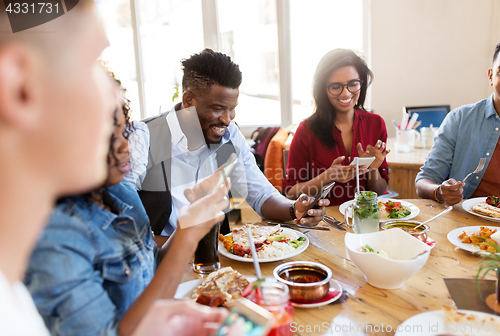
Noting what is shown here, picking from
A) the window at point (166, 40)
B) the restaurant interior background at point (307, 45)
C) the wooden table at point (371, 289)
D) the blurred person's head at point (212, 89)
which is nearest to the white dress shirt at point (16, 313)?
the wooden table at point (371, 289)

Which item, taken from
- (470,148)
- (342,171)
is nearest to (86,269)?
(342,171)

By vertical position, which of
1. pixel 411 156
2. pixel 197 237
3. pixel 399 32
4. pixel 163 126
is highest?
pixel 399 32

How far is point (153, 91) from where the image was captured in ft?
14.7

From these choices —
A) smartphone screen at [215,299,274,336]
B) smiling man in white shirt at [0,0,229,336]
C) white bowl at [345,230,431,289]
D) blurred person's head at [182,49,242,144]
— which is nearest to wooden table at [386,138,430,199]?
blurred person's head at [182,49,242,144]

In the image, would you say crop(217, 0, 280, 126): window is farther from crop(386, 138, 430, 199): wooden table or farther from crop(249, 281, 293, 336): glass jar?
crop(249, 281, 293, 336): glass jar

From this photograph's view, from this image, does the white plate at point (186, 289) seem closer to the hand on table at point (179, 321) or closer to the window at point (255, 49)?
the hand on table at point (179, 321)

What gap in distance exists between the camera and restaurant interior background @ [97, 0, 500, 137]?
10.4 ft

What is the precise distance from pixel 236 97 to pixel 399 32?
2.57m

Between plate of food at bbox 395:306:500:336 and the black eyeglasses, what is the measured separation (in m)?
1.57

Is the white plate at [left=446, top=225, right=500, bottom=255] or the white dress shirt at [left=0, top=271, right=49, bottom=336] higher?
the white dress shirt at [left=0, top=271, right=49, bottom=336]

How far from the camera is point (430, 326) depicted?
747 mm

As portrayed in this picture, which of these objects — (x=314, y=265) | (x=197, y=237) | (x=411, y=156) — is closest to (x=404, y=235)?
(x=314, y=265)

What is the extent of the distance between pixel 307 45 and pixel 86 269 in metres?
3.71

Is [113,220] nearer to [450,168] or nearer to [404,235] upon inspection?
[404,235]
